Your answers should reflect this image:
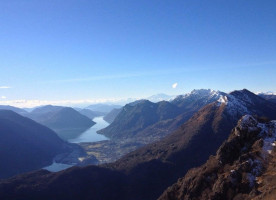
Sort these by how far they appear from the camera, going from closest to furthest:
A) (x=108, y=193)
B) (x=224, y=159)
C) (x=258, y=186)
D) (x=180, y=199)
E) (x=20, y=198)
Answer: (x=258, y=186) → (x=224, y=159) → (x=180, y=199) → (x=20, y=198) → (x=108, y=193)

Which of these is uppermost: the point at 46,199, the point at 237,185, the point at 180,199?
the point at 237,185

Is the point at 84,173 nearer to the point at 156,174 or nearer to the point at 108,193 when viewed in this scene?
the point at 108,193

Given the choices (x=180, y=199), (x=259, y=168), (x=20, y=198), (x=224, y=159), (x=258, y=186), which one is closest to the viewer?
(x=258, y=186)

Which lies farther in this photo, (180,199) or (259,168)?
(180,199)

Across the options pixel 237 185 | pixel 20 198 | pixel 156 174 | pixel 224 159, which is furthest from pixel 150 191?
pixel 237 185

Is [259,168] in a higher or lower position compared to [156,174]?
higher

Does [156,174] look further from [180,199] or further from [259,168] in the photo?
[259,168]
